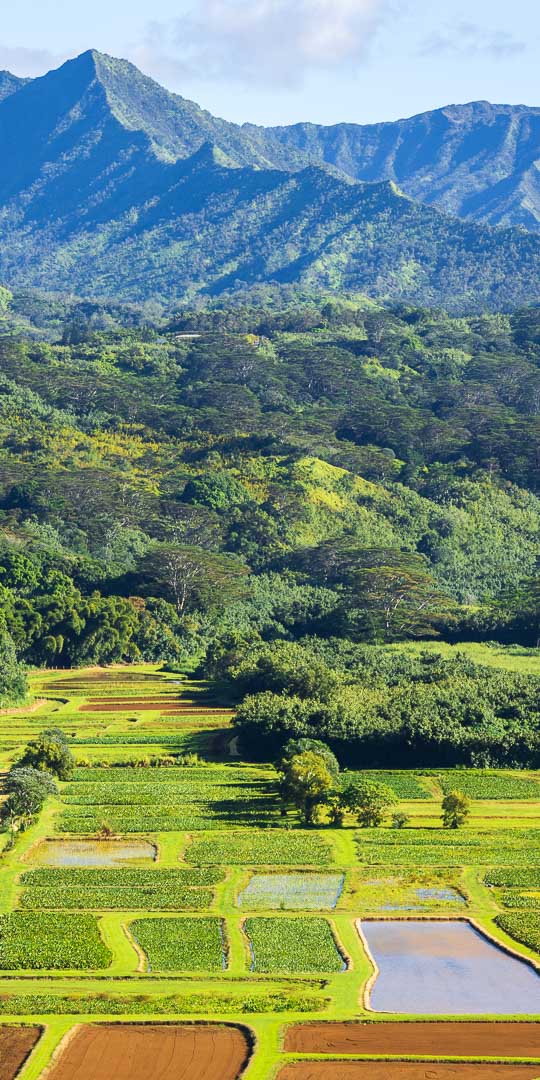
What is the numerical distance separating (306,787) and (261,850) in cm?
621

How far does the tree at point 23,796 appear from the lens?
68438mm

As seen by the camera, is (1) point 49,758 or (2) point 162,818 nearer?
(2) point 162,818

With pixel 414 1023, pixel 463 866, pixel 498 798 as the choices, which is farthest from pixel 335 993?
pixel 498 798

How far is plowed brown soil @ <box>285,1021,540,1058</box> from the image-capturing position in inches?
1602

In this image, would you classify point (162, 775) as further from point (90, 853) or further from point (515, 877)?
point (515, 877)

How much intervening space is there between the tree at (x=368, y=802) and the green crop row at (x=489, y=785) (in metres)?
9.01

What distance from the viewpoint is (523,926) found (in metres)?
52.7

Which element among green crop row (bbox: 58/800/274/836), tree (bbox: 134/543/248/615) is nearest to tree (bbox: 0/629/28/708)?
tree (bbox: 134/543/248/615)

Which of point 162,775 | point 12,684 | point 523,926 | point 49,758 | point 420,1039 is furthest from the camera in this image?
point 12,684

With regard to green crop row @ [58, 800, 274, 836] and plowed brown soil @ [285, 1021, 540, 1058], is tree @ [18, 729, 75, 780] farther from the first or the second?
plowed brown soil @ [285, 1021, 540, 1058]

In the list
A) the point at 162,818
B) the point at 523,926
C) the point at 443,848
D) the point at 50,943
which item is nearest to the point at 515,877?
the point at 443,848

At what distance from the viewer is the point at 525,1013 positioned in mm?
43531

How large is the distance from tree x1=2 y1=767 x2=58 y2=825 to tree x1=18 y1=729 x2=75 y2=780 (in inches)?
273

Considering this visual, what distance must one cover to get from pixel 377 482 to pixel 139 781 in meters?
100
